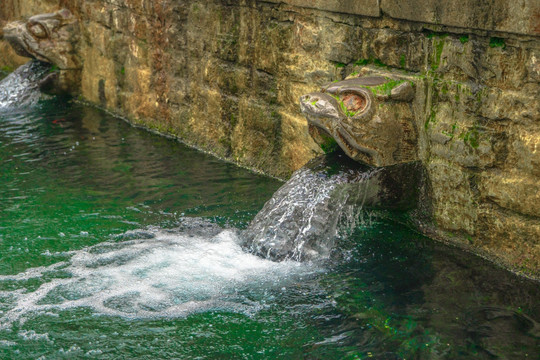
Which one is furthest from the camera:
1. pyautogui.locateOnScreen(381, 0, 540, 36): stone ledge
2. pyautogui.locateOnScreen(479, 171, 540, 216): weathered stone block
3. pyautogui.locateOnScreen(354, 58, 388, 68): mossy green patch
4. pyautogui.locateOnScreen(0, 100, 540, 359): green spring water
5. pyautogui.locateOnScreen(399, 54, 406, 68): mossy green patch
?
pyautogui.locateOnScreen(354, 58, 388, 68): mossy green patch

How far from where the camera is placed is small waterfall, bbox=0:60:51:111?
9.01 m

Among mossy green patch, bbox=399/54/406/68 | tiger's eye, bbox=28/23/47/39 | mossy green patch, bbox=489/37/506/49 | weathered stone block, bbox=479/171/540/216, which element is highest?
mossy green patch, bbox=489/37/506/49

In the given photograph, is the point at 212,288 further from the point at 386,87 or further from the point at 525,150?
the point at 525,150

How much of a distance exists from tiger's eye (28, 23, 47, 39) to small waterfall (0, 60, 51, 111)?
50 centimetres

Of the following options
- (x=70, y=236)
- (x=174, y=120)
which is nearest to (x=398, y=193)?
(x=70, y=236)

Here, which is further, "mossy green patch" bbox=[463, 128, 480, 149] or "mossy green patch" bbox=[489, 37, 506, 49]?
"mossy green patch" bbox=[463, 128, 480, 149]

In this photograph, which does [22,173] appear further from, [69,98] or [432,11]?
[432,11]

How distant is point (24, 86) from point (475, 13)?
6.42 meters

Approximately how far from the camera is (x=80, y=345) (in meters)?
3.74

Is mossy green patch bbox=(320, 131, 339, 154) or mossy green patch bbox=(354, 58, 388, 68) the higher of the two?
mossy green patch bbox=(354, 58, 388, 68)

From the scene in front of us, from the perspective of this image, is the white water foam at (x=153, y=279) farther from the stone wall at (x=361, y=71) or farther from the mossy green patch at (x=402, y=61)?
the mossy green patch at (x=402, y=61)

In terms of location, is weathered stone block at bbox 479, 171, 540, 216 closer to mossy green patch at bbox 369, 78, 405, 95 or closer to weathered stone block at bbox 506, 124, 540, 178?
weathered stone block at bbox 506, 124, 540, 178

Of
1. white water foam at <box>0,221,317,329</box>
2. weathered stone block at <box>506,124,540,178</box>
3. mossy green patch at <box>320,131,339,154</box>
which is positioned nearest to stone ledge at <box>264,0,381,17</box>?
mossy green patch at <box>320,131,339,154</box>

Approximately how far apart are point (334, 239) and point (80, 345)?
180cm
